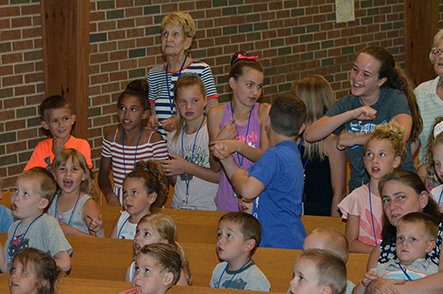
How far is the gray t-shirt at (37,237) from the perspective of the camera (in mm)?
3434

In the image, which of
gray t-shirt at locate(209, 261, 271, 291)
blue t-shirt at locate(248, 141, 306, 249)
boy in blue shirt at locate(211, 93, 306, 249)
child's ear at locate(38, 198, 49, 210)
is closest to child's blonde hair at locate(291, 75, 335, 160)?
boy in blue shirt at locate(211, 93, 306, 249)

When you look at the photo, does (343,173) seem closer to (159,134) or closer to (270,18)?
(159,134)

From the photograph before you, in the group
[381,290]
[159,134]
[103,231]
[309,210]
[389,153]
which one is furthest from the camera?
[159,134]

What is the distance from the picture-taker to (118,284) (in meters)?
2.87

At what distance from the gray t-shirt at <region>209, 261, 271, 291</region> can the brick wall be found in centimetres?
311

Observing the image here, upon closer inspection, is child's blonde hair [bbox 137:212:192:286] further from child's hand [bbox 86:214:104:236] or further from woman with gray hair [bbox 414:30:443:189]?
woman with gray hair [bbox 414:30:443:189]

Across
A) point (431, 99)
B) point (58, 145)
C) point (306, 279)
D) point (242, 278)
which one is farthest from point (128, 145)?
point (306, 279)

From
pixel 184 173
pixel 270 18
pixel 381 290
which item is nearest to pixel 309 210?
pixel 184 173

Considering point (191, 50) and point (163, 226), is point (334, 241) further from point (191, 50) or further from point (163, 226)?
point (191, 50)

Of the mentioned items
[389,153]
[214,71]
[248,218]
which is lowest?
[248,218]

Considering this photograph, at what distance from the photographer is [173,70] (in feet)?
17.1

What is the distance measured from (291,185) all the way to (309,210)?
3.47 ft

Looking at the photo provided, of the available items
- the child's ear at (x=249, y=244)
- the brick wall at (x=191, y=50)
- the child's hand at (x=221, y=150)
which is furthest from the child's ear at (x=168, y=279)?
the brick wall at (x=191, y=50)

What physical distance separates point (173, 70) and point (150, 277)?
2568mm
